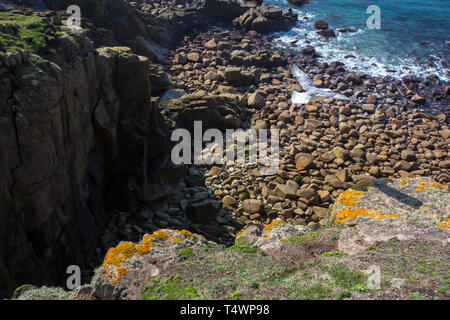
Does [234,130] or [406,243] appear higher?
[406,243]

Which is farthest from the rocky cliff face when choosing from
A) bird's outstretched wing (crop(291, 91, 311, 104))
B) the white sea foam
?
the white sea foam

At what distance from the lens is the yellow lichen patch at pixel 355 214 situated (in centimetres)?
827

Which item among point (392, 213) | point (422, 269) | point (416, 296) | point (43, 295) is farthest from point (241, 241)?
point (43, 295)

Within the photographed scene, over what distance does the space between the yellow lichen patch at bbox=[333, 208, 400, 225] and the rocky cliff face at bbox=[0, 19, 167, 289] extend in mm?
6565

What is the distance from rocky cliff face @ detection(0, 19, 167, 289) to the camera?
7.25 m

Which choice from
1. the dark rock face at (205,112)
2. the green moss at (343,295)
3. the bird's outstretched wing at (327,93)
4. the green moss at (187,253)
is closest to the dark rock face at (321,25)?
the bird's outstretched wing at (327,93)

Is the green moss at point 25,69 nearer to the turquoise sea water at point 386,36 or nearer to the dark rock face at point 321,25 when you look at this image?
the turquoise sea water at point 386,36

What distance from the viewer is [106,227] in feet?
36.0

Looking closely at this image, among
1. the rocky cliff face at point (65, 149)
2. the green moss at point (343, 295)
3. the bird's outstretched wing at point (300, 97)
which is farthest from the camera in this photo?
the bird's outstretched wing at point (300, 97)

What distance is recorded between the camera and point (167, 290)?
18.6 feet

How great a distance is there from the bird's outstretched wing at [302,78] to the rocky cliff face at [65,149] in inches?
498

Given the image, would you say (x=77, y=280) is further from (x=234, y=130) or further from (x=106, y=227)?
(x=234, y=130)
